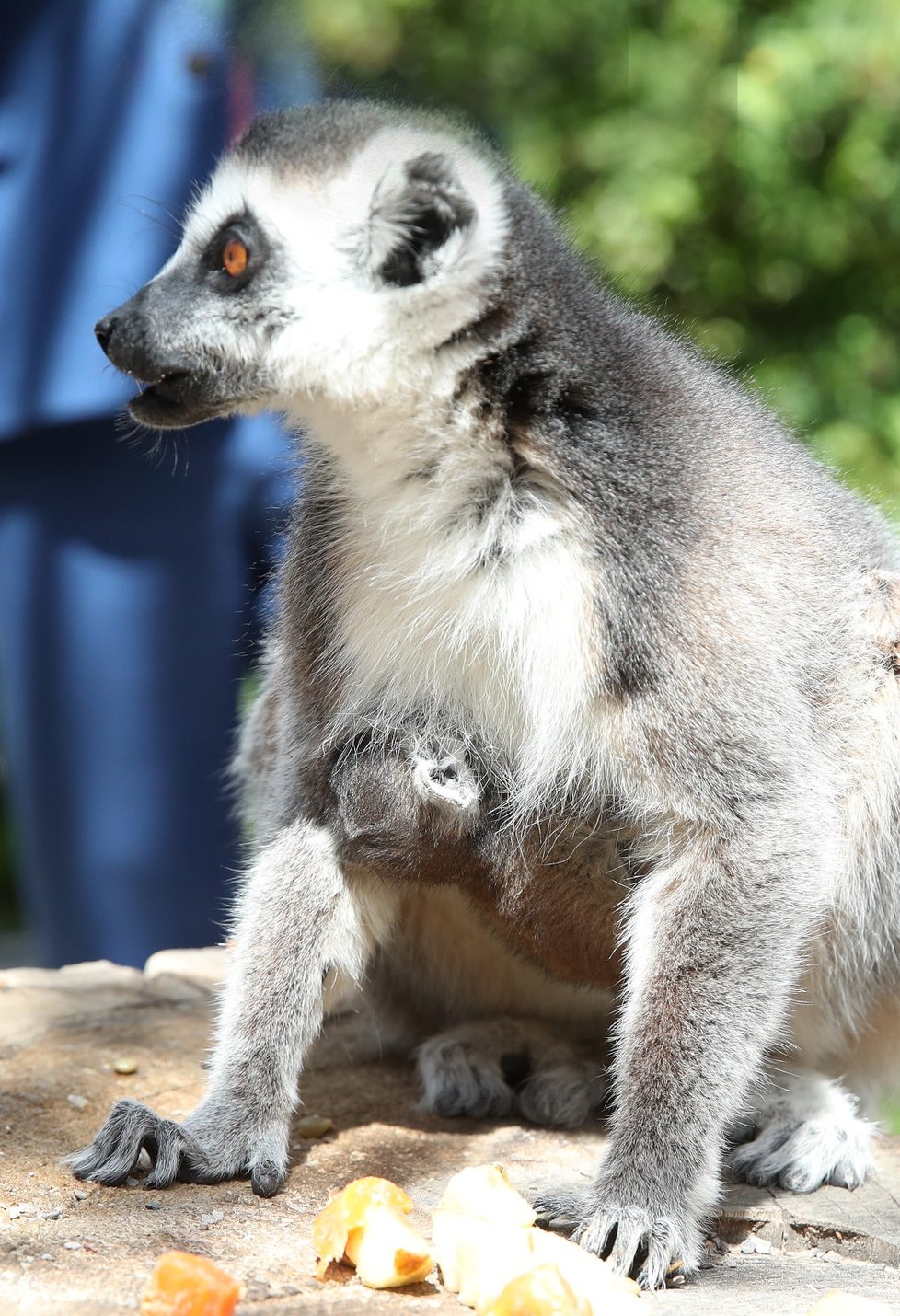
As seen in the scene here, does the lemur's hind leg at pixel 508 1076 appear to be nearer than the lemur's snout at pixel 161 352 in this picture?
No

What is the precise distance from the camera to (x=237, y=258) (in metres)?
2.56

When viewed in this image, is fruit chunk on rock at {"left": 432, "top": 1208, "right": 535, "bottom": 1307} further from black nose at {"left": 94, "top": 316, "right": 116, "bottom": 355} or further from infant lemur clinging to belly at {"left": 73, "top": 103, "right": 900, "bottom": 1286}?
black nose at {"left": 94, "top": 316, "right": 116, "bottom": 355}

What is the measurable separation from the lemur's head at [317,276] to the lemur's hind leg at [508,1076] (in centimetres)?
139

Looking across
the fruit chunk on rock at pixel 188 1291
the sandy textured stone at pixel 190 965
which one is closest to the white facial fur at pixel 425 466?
the fruit chunk on rock at pixel 188 1291

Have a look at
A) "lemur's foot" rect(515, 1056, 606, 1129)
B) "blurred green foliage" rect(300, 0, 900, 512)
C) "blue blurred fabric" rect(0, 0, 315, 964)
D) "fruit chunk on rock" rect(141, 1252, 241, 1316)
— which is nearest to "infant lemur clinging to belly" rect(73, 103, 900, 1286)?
"lemur's foot" rect(515, 1056, 606, 1129)

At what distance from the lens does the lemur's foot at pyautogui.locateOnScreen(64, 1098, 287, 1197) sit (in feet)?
8.09

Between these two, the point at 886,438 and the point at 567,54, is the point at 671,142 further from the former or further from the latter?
the point at 886,438

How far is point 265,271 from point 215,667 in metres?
1.98

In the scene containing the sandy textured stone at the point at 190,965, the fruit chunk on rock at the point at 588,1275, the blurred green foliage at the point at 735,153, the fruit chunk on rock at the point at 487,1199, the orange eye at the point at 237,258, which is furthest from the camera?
the blurred green foliage at the point at 735,153

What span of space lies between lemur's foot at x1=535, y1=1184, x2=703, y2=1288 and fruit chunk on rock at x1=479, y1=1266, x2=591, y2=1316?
1.11ft

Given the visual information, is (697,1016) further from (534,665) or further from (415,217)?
(415,217)

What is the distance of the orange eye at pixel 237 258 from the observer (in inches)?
101

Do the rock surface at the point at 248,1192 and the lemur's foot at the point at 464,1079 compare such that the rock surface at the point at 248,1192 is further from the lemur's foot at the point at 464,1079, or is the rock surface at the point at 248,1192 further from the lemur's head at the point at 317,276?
the lemur's head at the point at 317,276

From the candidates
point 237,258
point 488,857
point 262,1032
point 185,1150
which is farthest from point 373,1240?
point 237,258
